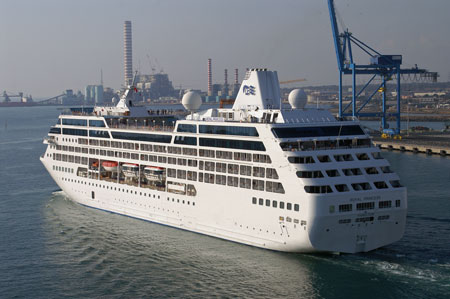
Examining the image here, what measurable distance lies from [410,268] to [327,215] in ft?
14.5

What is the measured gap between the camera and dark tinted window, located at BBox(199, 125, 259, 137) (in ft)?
96.8

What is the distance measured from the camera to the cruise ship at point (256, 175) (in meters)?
26.6

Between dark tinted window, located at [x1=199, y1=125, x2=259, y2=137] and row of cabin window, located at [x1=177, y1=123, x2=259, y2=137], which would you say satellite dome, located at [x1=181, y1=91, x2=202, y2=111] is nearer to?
row of cabin window, located at [x1=177, y1=123, x2=259, y2=137]

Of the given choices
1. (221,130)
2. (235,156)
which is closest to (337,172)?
→ (235,156)

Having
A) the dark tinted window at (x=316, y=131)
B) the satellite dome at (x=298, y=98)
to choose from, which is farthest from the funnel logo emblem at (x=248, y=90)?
the dark tinted window at (x=316, y=131)

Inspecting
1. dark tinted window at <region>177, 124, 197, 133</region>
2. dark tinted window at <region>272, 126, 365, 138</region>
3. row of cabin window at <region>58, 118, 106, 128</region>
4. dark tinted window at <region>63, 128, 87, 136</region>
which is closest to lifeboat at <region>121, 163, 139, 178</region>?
row of cabin window at <region>58, 118, 106, 128</region>

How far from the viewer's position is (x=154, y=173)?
34.9 m

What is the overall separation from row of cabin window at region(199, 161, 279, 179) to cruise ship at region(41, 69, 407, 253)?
0.05 m

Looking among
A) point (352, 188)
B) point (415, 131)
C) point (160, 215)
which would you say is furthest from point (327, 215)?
point (415, 131)

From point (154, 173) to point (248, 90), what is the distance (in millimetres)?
7489

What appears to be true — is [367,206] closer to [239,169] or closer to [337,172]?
[337,172]

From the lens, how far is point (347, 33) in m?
90.8

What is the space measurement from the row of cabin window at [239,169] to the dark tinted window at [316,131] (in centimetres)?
185

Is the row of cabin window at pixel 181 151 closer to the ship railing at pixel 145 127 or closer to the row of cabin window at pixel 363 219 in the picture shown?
the ship railing at pixel 145 127
